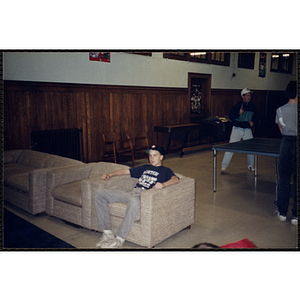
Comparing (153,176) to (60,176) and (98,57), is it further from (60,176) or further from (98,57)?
(98,57)

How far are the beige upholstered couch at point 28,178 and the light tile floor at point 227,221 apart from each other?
0.14 m

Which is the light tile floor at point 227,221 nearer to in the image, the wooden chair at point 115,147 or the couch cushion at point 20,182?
the couch cushion at point 20,182

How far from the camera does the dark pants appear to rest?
332cm

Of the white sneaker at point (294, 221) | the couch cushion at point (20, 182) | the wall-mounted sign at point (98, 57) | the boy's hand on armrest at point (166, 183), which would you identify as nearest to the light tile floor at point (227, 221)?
the white sneaker at point (294, 221)

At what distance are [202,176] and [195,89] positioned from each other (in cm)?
405

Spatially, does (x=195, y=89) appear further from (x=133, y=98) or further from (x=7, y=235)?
(x=7, y=235)

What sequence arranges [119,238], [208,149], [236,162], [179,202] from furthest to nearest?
[208,149] < [236,162] < [179,202] < [119,238]

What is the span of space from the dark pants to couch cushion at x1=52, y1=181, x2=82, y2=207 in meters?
2.29

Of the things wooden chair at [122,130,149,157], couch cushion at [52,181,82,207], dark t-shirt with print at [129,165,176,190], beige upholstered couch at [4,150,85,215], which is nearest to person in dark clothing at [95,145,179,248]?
dark t-shirt with print at [129,165,176,190]

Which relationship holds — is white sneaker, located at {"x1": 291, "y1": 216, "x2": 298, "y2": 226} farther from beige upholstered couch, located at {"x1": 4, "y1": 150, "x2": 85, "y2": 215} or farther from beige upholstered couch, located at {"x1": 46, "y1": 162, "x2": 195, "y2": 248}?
beige upholstered couch, located at {"x1": 4, "y1": 150, "x2": 85, "y2": 215}

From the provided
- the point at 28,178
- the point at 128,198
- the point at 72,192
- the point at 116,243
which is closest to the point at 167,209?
the point at 128,198

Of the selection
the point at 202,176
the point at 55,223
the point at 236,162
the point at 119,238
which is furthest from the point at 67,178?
the point at 236,162

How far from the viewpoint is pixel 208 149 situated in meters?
8.73

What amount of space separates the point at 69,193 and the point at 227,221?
1.85m
